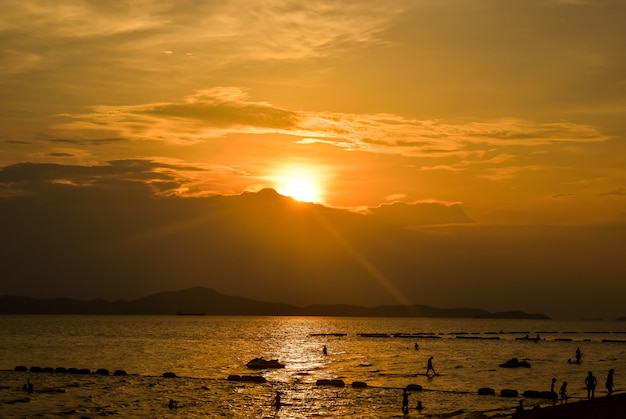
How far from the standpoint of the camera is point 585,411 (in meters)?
49.2

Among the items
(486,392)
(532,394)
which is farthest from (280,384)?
(532,394)

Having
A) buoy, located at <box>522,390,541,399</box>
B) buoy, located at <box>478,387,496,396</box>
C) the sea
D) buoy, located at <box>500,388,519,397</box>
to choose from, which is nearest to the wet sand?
the sea

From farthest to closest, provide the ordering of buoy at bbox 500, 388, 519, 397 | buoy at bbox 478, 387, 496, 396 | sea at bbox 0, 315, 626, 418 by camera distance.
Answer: buoy at bbox 478, 387, 496, 396
buoy at bbox 500, 388, 519, 397
sea at bbox 0, 315, 626, 418

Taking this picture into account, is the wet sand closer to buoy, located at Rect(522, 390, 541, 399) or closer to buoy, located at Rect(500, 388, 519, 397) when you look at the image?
buoy, located at Rect(522, 390, 541, 399)

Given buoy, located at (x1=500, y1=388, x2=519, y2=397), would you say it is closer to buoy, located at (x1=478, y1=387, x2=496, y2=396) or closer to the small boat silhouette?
buoy, located at (x1=478, y1=387, x2=496, y2=396)

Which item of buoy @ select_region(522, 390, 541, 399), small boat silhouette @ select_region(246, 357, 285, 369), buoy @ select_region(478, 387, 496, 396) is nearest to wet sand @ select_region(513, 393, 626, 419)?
buoy @ select_region(522, 390, 541, 399)

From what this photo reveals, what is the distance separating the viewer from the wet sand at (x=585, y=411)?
47.4 meters

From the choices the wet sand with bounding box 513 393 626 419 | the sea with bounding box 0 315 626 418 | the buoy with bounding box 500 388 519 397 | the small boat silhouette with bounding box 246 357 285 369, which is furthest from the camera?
the small boat silhouette with bounding box 246 357 285 369

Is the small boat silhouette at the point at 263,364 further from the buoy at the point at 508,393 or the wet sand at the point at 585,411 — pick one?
the wet sand at the point at 585,411

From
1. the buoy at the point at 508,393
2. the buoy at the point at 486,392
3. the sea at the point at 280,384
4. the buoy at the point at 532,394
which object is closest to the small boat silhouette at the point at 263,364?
the sea at the point at 280,384

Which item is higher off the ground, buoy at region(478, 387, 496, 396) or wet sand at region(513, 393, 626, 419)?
wet sand at region(513, 393, 626, 419)

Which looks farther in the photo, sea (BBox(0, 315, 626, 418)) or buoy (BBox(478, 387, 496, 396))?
buoy (BBox(478, 387, 496, 396))

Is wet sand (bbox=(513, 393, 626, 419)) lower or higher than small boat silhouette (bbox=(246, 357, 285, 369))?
higher

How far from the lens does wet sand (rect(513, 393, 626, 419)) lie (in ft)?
156
